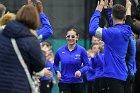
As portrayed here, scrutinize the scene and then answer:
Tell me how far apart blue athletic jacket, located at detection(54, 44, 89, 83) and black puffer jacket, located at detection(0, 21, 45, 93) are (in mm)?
5520

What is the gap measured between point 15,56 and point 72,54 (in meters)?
5.90

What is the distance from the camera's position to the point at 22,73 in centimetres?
699

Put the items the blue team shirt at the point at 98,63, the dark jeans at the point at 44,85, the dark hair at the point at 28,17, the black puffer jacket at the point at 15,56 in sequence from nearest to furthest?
the black puffer jacket at the point at 15,56 → the dark hair at the point at 28,17 → the dark jeans at the point at 44,85 → the blue team shirt at the point at 98,63

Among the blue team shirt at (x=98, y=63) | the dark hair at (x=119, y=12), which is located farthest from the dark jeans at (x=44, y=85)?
the dark hair at (x=119, y=12)

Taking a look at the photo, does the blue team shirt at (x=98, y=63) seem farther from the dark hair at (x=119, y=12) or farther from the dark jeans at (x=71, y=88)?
the dark hair at (x=119, y=12)

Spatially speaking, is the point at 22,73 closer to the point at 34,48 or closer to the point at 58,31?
the point at 34,48

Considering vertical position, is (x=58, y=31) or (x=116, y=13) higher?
(x=116, y=13)

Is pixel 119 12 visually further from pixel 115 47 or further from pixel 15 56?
pixel 15 56

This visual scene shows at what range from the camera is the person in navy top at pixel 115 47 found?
31.7ft

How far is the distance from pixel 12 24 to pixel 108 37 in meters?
2.99

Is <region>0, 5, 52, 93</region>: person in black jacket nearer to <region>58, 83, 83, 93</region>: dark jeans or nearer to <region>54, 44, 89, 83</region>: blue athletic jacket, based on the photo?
<region>54, 44, 89, 83</region>: blue athletic jacket

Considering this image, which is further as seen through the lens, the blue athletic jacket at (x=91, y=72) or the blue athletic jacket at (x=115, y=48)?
the blue athletic jacket at (x=91, y=72)

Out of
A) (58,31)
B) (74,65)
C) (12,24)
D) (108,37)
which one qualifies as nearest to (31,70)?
(12,24)

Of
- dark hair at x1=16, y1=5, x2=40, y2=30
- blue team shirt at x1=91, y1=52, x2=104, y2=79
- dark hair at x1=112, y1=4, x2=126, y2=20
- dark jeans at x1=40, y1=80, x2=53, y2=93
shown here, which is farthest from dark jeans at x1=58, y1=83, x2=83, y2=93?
dark hair at x1=16, y1=5, x2=40, y2=30
